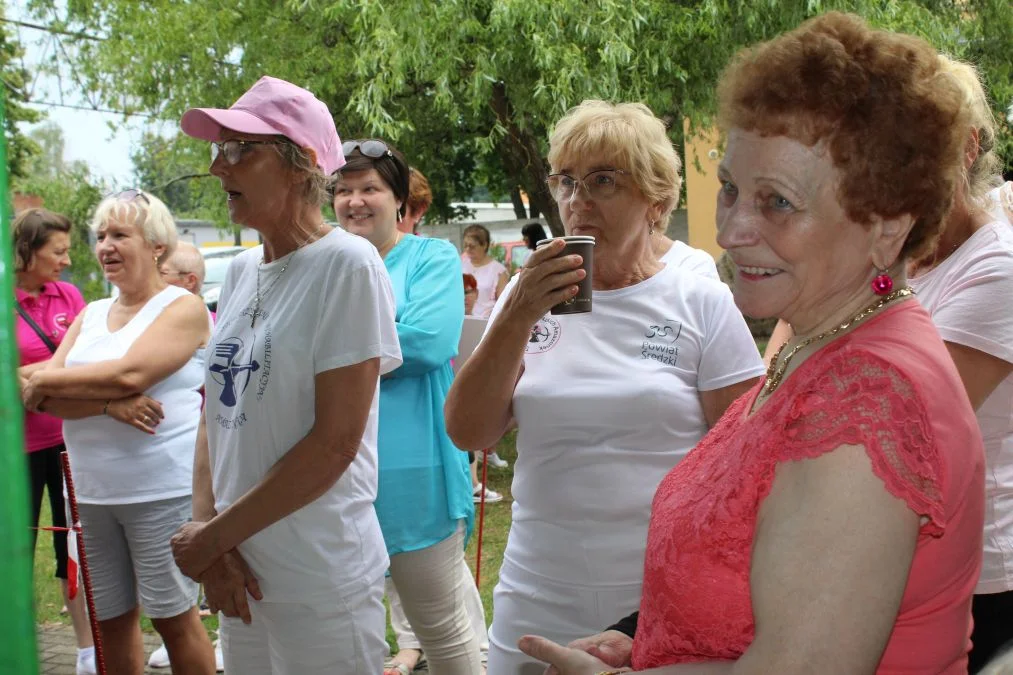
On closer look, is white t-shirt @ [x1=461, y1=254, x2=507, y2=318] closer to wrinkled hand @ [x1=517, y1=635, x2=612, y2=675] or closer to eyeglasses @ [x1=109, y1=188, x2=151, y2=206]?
eyeglasses @ [x1=109, y1=188, x2=151, y2=206]

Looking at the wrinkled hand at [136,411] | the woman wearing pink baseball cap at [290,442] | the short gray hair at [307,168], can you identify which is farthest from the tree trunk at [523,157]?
the woman wearing pink baseball cap at [290,442]

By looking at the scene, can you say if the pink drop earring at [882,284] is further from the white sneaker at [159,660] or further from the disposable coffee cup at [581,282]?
the white sneaker at [159,660]

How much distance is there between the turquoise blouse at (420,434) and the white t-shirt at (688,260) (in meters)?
1.03

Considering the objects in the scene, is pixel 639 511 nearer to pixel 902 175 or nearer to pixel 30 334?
pixel 902 175

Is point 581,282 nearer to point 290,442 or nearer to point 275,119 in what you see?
point 290,442

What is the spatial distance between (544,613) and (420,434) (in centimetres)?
122

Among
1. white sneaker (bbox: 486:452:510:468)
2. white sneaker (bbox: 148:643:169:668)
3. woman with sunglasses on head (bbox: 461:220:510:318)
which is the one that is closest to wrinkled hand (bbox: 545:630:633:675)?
white sneaker (bbox: 148:643:169:668)

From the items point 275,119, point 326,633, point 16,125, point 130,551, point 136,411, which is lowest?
point 130,551

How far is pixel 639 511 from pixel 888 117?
1.28m

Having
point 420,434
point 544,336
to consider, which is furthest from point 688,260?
point 420,434

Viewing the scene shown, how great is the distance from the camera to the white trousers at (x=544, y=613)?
93.4 inches

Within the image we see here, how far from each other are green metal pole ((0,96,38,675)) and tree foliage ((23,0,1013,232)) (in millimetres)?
7836

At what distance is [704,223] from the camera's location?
910 inches

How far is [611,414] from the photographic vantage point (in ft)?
7.94
